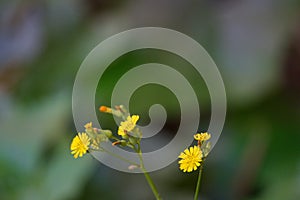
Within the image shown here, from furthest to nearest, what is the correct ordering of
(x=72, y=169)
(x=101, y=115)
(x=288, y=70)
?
1. (x=288, y=70)
2. (x=101, y=115)
3. (x=72, y=169)

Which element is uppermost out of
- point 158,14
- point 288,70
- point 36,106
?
point 158,14

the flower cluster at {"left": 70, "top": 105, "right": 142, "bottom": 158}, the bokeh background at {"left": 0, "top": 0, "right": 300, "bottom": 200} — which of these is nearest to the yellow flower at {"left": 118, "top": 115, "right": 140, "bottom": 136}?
the flower cluster at {"left": 70, "top": 105, "right": 142, "bottom": 158}

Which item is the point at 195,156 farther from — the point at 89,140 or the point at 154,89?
the point at 154,89

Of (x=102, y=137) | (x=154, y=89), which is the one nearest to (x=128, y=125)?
(x=102, y=137)

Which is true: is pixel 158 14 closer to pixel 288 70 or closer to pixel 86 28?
pixel 86 28

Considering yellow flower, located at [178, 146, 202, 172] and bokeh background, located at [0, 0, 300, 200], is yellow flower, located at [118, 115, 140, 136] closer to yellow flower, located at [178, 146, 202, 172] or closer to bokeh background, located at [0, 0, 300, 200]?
yellow flower, located at [178, 146, 202, 172]

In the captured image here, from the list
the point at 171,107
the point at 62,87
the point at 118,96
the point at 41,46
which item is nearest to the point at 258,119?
the point at 171,107

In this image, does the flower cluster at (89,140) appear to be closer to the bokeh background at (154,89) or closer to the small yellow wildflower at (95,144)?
the small yellow wildflower at (95,144)

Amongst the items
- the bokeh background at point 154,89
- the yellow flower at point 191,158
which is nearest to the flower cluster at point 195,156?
the yellow flower at point 191,158
